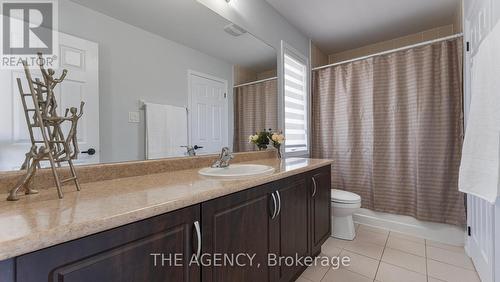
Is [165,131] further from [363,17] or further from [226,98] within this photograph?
[363,17]

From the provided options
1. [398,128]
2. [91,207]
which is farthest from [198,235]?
[398,128]

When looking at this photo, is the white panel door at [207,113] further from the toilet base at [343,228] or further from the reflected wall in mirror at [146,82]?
the toilet base at [343,228]

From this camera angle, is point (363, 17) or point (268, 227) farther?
point (363, 17)

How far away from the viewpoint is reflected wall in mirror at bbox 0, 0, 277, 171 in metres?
0.99

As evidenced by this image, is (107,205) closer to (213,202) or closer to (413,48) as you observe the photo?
(213,202)

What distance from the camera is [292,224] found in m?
1.42

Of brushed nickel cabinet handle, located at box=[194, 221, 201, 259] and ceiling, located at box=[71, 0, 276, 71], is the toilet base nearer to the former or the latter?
ceiling, located at box=[71, 0, 276, 71]

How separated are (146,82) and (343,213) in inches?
78.4

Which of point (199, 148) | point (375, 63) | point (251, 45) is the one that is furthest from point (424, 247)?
point (251, 45)

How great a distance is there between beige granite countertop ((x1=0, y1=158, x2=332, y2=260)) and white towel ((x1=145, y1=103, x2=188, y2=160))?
0.93 ft

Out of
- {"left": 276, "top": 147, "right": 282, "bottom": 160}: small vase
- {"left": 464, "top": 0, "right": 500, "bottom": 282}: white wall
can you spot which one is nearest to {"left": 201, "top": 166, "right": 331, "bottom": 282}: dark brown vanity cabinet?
{"left": 276, "top": 147, "right": 282, "bottom": 160}: small vase

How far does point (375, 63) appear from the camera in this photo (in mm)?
2477

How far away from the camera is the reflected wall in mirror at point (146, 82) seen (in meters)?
0.99

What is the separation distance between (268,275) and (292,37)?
237cm
